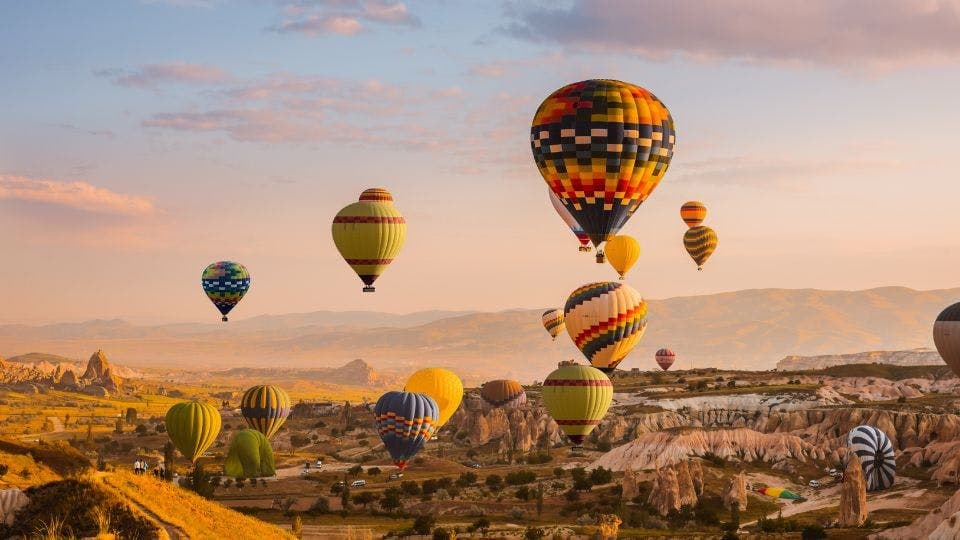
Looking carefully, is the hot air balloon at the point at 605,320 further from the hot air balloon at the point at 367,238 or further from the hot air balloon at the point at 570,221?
the hot air balloon at the point at 367,238

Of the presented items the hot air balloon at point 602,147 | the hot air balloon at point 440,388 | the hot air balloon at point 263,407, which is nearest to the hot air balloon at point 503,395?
the hot air balloon at point 440,388

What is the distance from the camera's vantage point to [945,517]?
74688 mm

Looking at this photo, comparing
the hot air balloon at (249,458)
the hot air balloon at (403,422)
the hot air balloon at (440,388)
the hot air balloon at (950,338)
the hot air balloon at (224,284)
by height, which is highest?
the hot air balloon at (224,284)

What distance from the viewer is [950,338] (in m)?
103

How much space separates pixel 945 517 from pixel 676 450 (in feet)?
173

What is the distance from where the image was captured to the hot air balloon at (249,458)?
428ft

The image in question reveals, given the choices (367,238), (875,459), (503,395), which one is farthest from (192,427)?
(503,395)

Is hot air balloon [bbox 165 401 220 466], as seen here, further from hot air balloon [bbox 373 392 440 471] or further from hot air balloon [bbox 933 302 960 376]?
hot air balloon [bbox 933 302 960 376]

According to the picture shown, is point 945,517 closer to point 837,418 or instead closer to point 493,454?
point 837,418

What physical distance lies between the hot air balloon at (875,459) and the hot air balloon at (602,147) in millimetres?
42313

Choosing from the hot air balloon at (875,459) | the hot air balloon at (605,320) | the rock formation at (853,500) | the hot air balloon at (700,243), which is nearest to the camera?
the rock formation at (853,500)

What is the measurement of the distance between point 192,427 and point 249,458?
15.1 metres

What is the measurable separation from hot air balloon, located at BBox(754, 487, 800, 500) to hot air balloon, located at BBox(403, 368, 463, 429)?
36598mm

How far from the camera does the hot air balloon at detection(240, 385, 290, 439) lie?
13712 cm
